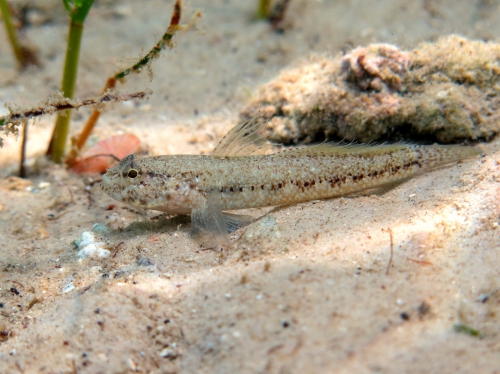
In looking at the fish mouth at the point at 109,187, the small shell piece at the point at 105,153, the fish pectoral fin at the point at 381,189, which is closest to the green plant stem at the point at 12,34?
the small shell piece at the point at 105,153

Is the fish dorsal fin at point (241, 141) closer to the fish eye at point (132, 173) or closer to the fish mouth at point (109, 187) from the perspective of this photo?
the fish eye at point (132, 173)

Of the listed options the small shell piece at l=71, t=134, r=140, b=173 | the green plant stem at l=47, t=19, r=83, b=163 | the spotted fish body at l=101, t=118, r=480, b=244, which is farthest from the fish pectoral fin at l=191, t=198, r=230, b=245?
the small shell piece at l=71, t=134, r=140, b=173

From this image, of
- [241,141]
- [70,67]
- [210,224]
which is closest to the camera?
[210,224]

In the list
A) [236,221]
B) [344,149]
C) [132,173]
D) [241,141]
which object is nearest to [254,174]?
[241,141]

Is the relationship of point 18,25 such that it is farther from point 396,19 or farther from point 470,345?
point 470,345

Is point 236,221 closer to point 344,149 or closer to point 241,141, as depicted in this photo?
point 241,141

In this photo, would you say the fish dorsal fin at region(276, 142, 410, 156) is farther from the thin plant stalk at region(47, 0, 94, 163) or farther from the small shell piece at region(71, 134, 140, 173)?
the thin plant stalk at region(47, 0, 94, 163)
